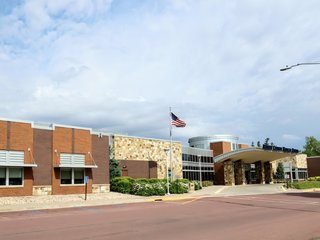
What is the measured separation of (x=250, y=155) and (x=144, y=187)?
A: 2803 cm

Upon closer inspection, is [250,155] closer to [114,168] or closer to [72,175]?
[114,168]

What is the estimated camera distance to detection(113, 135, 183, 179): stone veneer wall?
43719 mm

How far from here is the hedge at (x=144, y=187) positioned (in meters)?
36.9

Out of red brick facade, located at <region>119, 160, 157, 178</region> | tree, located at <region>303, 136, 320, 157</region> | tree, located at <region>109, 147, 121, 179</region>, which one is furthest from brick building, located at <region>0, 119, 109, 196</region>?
tree, located at <region>303, 136, 320, 157</region>

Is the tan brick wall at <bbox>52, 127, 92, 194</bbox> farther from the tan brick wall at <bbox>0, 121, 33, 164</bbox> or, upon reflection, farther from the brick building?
the tan brick wall at <bbox>0, 121, 33, 164</bbox>

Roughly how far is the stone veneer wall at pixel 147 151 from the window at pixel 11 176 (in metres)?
12.9

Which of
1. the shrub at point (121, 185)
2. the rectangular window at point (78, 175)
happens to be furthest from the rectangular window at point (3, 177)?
the shrub at point (121, 185)

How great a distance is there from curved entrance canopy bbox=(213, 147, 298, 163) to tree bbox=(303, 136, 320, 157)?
62154 mm

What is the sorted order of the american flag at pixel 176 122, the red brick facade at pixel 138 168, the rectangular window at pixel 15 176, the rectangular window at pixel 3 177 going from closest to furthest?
the rectangular window at pixel 3 177
the rectangular window at pixel 15 176
the american flag at pixel 176 122
the red brick facade at pixel 138 168

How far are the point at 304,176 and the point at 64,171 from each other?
6340 cm

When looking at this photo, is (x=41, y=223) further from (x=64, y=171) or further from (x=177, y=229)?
(x=64, y=171)

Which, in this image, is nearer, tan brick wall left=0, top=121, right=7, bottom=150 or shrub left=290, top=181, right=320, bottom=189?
tan brick wall left=0, top=121, right=7, bottom=150

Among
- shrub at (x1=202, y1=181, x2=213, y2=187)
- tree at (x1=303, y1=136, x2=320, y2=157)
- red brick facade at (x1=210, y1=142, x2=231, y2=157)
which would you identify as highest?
tree at (x1=303, y1=136, x2=320, y2=157)

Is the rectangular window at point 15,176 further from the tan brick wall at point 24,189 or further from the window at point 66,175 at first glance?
the window at point 66,175
